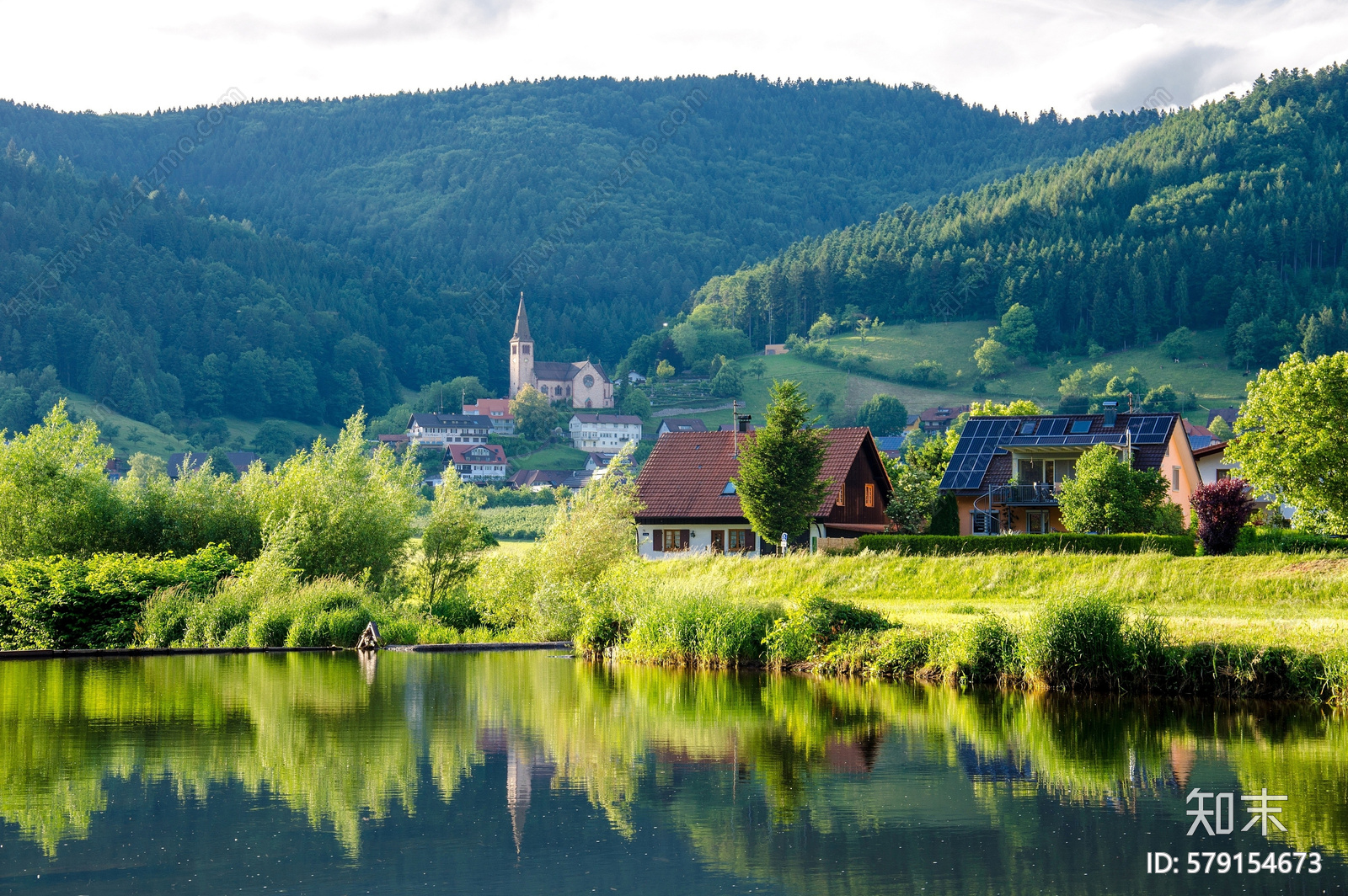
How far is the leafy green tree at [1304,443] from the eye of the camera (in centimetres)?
4331

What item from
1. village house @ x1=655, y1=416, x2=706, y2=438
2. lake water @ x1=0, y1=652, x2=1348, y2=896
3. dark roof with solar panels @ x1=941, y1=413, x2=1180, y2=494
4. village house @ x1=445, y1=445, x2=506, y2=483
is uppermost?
village house @ x1=655, y1=416, x2=706, y2=438

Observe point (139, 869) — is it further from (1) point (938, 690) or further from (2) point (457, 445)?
(2) point (457, 445)

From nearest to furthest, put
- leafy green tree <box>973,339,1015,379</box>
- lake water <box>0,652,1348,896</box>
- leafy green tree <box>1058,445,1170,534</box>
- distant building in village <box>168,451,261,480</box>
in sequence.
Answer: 1. lake water <box>0,652,1348,896</box>
2. leafy green tree <box>1058,445,1170,534</box>
3. distant building in village <box>168,451,261,480</box>
4. leafy green tree <box>973,339,1015,379</box>

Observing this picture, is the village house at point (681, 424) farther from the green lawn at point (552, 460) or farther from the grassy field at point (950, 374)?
the green lawn at point (552, 460)

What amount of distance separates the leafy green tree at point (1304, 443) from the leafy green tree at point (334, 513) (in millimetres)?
29060

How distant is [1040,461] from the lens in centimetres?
6184

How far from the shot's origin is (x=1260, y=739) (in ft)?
62.1

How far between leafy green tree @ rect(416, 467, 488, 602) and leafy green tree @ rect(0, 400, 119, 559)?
375 inches

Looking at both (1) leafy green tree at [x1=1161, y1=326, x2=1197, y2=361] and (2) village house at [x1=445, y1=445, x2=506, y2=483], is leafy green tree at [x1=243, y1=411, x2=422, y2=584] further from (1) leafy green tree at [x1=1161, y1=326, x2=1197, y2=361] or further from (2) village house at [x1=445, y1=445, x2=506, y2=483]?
(1) leafy green tree at [x1=1161, y1=326, x2=1197, y2=361]

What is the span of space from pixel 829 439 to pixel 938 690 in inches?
1350

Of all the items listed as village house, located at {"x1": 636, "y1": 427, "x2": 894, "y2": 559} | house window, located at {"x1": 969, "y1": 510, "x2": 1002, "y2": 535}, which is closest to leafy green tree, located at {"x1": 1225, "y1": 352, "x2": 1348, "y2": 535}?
house window, located at {"x1": 969, "y1": 510, "x2": 1002, "y2": 535}

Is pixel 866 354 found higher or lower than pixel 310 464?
higher

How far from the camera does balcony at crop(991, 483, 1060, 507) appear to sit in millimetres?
59938

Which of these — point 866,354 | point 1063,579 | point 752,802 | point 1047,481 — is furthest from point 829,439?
point 866,354
